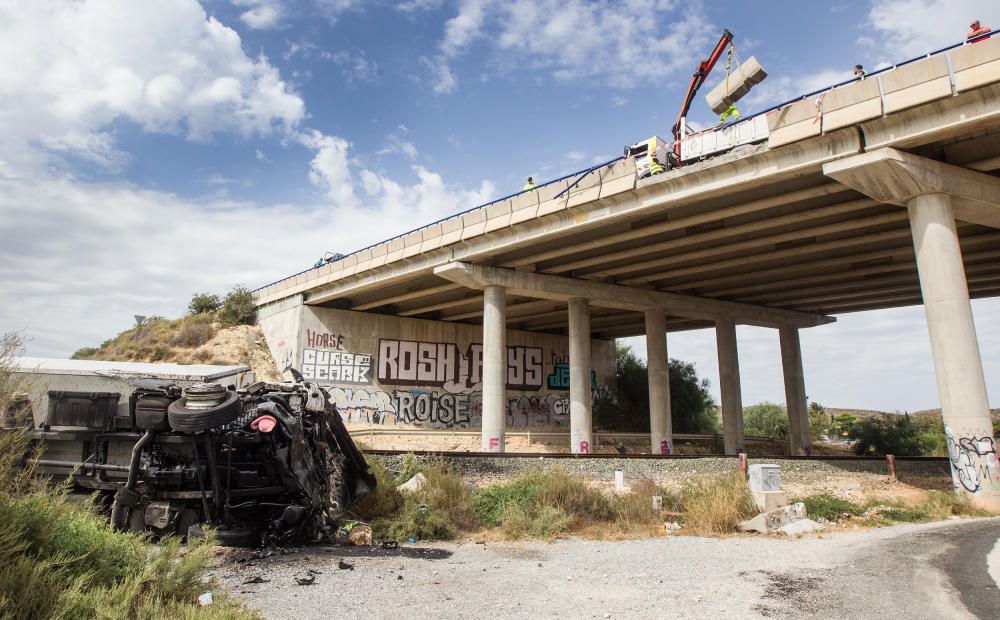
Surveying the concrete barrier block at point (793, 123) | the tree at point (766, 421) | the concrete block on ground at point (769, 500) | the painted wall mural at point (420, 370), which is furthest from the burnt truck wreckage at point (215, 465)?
the tree at point (766, 421)

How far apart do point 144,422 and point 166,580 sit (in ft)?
11.5

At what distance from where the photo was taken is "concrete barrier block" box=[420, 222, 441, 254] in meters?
27.3

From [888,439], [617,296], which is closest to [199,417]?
[617,296]

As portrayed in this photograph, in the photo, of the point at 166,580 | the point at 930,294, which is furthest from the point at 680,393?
the point at 166,580

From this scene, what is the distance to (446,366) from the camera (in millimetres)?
40094

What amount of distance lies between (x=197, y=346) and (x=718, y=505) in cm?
3355

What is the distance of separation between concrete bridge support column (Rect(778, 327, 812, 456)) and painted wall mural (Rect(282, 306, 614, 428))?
14.4 m

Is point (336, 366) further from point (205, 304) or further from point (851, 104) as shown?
point (851, 104)

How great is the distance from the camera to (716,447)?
116 ft

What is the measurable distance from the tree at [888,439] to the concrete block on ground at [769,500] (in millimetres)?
25970

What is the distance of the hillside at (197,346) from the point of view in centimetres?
3534

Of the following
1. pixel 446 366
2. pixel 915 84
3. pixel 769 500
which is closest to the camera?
pixel 769 500

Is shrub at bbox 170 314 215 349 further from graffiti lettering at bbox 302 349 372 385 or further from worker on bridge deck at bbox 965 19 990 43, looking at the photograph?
worker on bridge deck at bbox 965 19 990 43

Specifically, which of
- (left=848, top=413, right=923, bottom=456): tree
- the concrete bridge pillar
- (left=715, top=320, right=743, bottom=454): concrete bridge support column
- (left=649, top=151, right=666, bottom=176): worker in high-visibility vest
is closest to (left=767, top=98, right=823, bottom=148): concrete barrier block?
the concrete bridge pillar
